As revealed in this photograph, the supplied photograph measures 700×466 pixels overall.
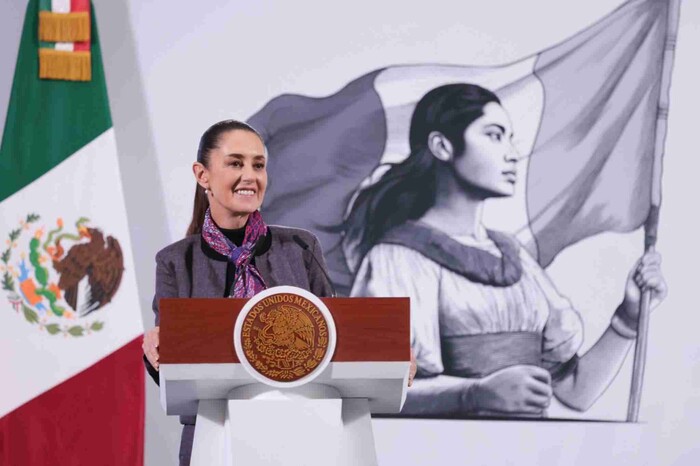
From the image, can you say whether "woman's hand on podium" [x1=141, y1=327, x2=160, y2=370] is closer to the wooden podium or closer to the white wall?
the wooden podium

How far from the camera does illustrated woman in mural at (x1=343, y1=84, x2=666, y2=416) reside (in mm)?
4137

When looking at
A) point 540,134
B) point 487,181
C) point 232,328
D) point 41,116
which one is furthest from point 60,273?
point 232,328

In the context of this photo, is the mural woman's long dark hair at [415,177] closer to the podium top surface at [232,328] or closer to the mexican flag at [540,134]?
the mexican flag at [540,134]

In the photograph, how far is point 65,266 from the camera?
3885 mm

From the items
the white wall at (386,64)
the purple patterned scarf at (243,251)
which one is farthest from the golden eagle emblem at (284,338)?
the white wall at (386,64)

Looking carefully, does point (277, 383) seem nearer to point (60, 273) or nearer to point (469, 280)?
point (60, 273)

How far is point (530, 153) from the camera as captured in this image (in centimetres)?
425

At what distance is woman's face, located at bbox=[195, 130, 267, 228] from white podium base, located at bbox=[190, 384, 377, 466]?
520mm

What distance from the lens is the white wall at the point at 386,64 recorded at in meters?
4.02

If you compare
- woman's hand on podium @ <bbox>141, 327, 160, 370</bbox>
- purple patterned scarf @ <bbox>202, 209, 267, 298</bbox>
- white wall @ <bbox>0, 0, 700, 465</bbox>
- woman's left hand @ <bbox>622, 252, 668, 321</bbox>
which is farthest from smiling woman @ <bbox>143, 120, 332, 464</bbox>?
woman's left hand @ <bbox>622, 252, 668, 321</bbox>

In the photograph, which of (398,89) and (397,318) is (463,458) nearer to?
(398,89)

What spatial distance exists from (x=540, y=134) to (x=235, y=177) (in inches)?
87.5

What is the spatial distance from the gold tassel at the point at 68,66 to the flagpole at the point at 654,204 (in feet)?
7.53

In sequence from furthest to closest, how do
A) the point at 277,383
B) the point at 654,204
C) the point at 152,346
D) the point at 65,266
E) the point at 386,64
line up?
the point at 654,204
the point at 386,64
the point at 65,266
the point at 152,346
the point at 277,383
